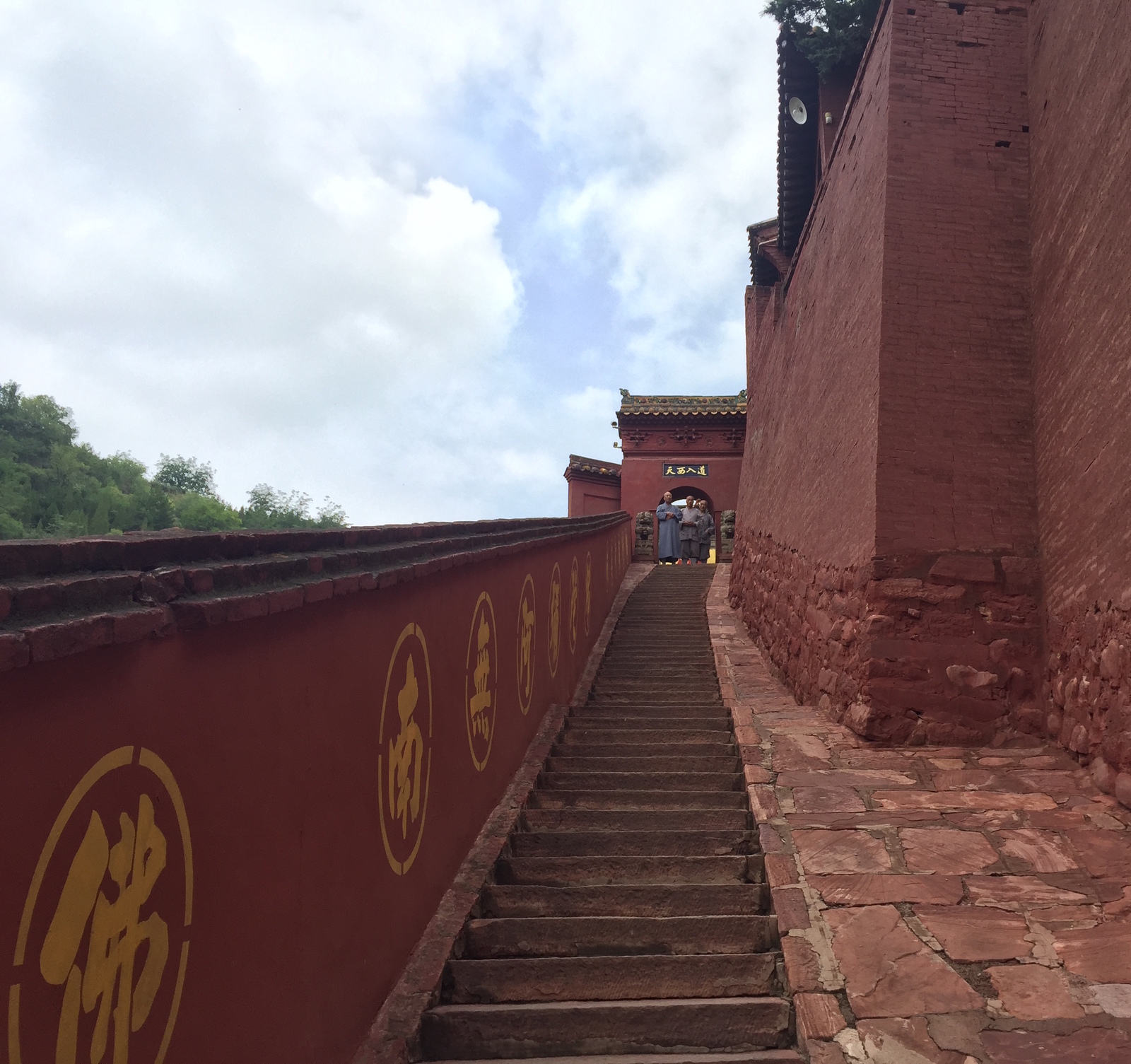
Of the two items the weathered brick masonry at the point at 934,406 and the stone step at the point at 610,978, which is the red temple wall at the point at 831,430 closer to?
the weathered brick masonry at the point at 934,406

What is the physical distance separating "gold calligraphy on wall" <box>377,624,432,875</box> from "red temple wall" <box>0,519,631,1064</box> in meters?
0.02

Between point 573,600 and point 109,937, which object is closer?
point 109,937

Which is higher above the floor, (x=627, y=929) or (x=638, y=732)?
(x=638, y=732)

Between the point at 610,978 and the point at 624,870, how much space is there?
2.71 ft

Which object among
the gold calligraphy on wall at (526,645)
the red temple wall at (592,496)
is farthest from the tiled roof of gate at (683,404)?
the gold calligraphy on wall at (526,645)

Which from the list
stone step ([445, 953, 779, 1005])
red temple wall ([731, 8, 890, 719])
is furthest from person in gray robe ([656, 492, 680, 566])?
stone step ([445, 953, 779, 1005])

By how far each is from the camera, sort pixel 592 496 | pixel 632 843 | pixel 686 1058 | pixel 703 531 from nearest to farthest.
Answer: pixel 686 1058, pixel 632 843, pixel 703 531, pixel 592 496

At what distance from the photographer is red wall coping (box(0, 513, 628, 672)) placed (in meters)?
1.43

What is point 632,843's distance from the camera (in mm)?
4492

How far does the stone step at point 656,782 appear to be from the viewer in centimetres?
522

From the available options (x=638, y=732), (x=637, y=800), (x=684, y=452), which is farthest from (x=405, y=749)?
(x=684, y=452)

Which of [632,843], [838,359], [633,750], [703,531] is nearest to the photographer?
[632,843]

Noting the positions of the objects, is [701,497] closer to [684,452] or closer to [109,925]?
[684,452]

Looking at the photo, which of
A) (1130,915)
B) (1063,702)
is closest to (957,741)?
(1063,702)
